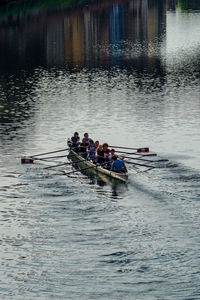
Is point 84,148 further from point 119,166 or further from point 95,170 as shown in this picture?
Answer: point 119,166

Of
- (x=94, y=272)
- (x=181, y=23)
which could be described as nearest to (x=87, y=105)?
(x=94, y=272)

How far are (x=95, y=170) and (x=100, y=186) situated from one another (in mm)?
3246

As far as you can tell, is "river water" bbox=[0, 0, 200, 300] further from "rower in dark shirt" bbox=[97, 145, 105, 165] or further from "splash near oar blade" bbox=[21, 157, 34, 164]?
"rower in dark shirt" bbox=[97, 145, 105, 165]

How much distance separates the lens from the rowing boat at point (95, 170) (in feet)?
183

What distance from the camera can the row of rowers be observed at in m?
56.2

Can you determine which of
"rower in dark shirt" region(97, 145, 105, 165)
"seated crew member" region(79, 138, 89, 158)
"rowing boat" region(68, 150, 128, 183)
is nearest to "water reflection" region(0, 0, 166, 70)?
"seated crew member" region(79, 138, 89, 158)

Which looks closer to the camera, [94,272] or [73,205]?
[94,272]

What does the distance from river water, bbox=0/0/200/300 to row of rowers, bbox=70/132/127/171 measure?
6.68 ft

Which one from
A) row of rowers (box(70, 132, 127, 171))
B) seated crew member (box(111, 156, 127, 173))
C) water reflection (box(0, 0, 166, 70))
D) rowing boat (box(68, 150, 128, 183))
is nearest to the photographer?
rowing boat (box(68, 150, 128, 183))

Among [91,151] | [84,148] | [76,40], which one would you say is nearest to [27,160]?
[84,148]

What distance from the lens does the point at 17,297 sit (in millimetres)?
39688

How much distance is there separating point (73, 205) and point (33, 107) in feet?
127

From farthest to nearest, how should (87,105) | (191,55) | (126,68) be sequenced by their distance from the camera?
(191,55)
(126,68)
(87,105)

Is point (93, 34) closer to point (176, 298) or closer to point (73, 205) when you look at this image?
Result: point (73, 205)
